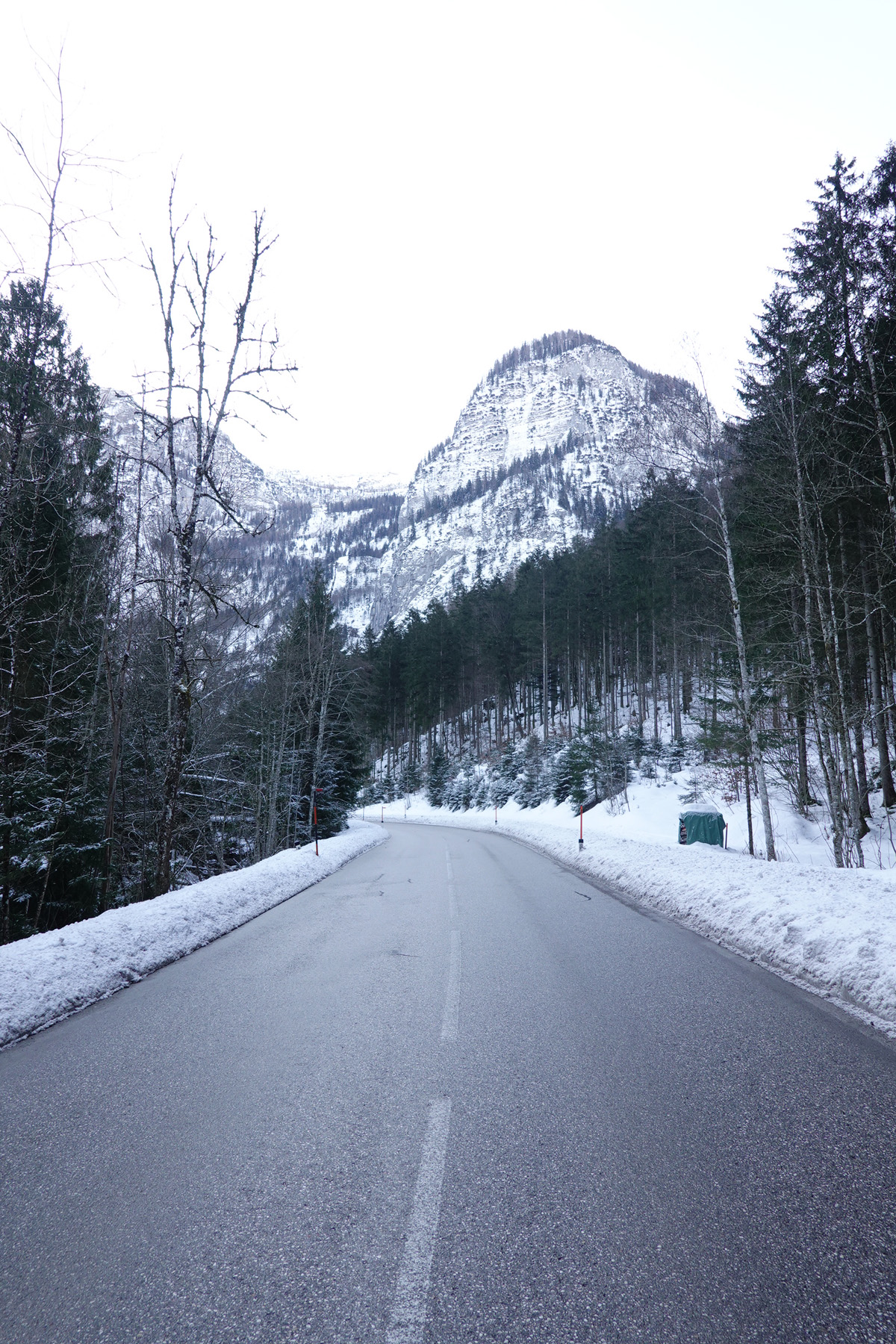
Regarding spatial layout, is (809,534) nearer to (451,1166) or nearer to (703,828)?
(703,828)

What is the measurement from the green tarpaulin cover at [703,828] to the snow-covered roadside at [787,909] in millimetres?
1916

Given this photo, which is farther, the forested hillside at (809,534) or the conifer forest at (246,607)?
the forested hillside at (809,534)

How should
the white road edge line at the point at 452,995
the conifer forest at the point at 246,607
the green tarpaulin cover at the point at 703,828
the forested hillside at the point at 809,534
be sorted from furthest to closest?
the green tarpaulin cover at the point at 703,828
the forested hillside at the point at 809,534
the conifer forest at the point at 246,607
the white road edge line at the point at 452,995

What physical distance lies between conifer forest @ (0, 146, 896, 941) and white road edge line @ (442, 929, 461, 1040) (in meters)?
4.61

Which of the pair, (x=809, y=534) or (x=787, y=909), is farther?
(x=809, y=534)

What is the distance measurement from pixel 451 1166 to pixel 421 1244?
509mm

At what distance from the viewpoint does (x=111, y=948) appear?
20.4 feet

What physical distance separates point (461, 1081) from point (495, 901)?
6347 mm

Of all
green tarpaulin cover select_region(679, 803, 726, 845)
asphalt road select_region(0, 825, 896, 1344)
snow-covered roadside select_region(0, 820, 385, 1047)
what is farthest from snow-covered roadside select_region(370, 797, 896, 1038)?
snow-covered roadside select_region(0, 820, 385, 1047)

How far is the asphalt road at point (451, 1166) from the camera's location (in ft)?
6.62

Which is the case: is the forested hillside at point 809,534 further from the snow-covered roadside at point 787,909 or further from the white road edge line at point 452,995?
the white road edge line at point 452,995

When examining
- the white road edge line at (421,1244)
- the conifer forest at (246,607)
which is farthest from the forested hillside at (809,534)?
the white road edge line at (421,1244)

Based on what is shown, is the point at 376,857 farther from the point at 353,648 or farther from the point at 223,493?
the point at 353,648

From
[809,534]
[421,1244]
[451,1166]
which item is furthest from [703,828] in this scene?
[421,1244]
